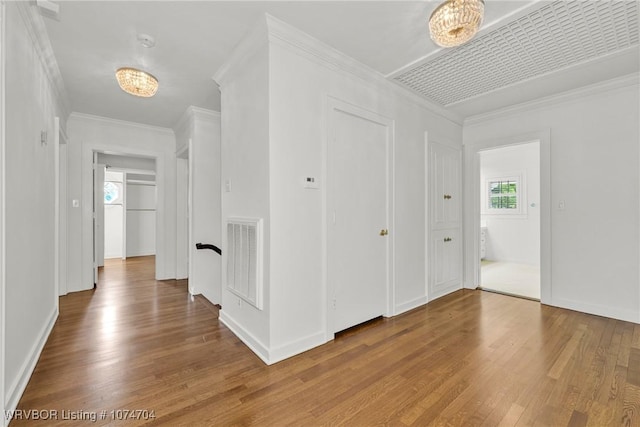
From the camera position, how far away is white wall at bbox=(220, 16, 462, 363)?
85.7 inches

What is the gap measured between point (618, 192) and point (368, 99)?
2909 mm

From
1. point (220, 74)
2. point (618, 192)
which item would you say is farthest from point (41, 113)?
point (618, 192)

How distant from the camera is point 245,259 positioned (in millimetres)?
2449

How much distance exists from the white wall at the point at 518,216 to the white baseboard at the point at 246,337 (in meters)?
6.12

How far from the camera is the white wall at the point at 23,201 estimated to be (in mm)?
1624

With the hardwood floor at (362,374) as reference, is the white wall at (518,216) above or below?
above

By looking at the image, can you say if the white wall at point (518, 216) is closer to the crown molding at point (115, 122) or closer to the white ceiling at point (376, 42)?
the white ceiling at point (376, 42)

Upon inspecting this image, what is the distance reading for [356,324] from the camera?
2.80 metres

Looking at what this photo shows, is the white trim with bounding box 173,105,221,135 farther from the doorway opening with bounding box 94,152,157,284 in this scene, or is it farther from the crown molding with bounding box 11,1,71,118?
the doorway opening with bounding box 94,152,157,284

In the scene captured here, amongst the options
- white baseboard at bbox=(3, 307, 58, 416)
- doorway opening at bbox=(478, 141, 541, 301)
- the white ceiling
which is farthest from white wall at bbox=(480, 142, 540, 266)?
white baseboard at bbox=(3, 307, 58, 416)

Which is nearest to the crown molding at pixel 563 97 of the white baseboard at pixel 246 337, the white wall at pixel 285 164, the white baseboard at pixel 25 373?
the white wall at pixel 285 164

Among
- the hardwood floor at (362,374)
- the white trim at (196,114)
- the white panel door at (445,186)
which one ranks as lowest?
the hardwood floor at (362,374)

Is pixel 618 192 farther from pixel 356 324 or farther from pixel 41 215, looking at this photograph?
pixel 41 215

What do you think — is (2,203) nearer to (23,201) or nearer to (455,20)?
(23,201)
